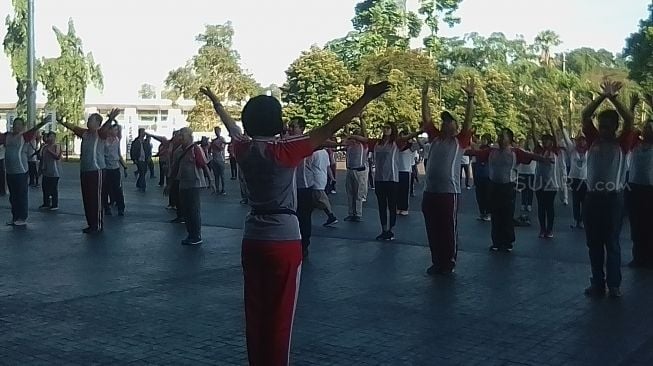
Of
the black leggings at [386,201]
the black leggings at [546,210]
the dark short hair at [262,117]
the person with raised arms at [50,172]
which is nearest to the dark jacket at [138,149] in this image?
the person with raised arms at [50,172]

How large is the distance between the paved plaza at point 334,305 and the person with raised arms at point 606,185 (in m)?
0.36

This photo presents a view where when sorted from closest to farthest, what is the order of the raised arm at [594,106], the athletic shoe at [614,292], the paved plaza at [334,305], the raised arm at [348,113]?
the raised arm at [348,113] → the paved plaza at [334,305] → the raised arm at [594,106] → the athletic shoe at [614,292]

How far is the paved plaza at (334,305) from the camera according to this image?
646cm

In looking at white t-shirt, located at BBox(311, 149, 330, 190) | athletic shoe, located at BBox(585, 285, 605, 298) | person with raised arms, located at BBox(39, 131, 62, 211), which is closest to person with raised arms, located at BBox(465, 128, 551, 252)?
white t-shirt, located at BBox(311, 149, 330, 190)

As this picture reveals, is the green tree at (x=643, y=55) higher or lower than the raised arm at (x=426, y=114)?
higher

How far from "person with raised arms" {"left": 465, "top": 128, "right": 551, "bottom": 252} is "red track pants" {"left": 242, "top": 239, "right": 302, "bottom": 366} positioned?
767 cm

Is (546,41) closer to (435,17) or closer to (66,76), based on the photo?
(435,17)

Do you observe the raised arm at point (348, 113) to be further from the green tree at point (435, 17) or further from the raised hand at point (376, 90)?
the green tree at point (435, 17)

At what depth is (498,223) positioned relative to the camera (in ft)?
40.0

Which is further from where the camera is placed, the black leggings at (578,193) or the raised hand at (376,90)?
the black leggings at (578,193)

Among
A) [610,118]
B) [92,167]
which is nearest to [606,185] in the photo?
[610,118]

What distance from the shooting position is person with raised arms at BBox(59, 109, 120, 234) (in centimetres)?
1405

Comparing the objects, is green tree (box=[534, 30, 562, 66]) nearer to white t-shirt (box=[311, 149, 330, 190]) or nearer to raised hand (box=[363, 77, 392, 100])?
white t-shirt (box=[311, 149, 330, 190])

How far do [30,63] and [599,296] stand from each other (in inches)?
729
